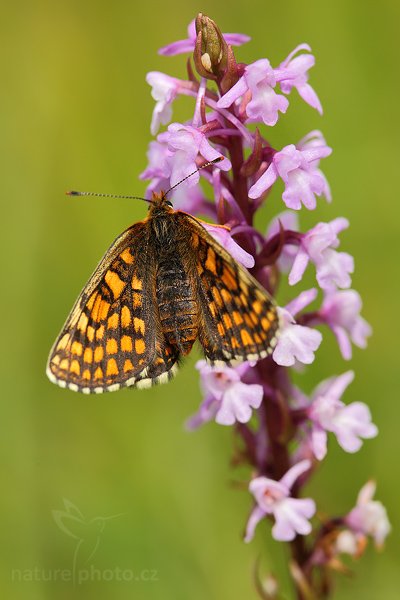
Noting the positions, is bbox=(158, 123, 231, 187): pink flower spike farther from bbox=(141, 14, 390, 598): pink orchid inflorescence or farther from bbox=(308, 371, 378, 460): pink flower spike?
bbox=(308, 371, 378, 460): pink flower spike

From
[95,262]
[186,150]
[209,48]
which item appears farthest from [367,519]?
[95,262]

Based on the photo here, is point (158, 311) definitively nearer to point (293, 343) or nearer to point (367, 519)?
point (293, 343)

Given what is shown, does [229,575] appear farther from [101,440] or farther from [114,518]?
[101,440]

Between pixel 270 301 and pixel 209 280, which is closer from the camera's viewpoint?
pixel 270 301

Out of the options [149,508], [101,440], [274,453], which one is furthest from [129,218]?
[274,453]

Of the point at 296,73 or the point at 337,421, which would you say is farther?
the point at 337,421

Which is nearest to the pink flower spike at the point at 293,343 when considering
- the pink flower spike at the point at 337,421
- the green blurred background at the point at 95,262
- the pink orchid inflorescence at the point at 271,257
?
the pink orchid inflorescence at the point at 271,257
